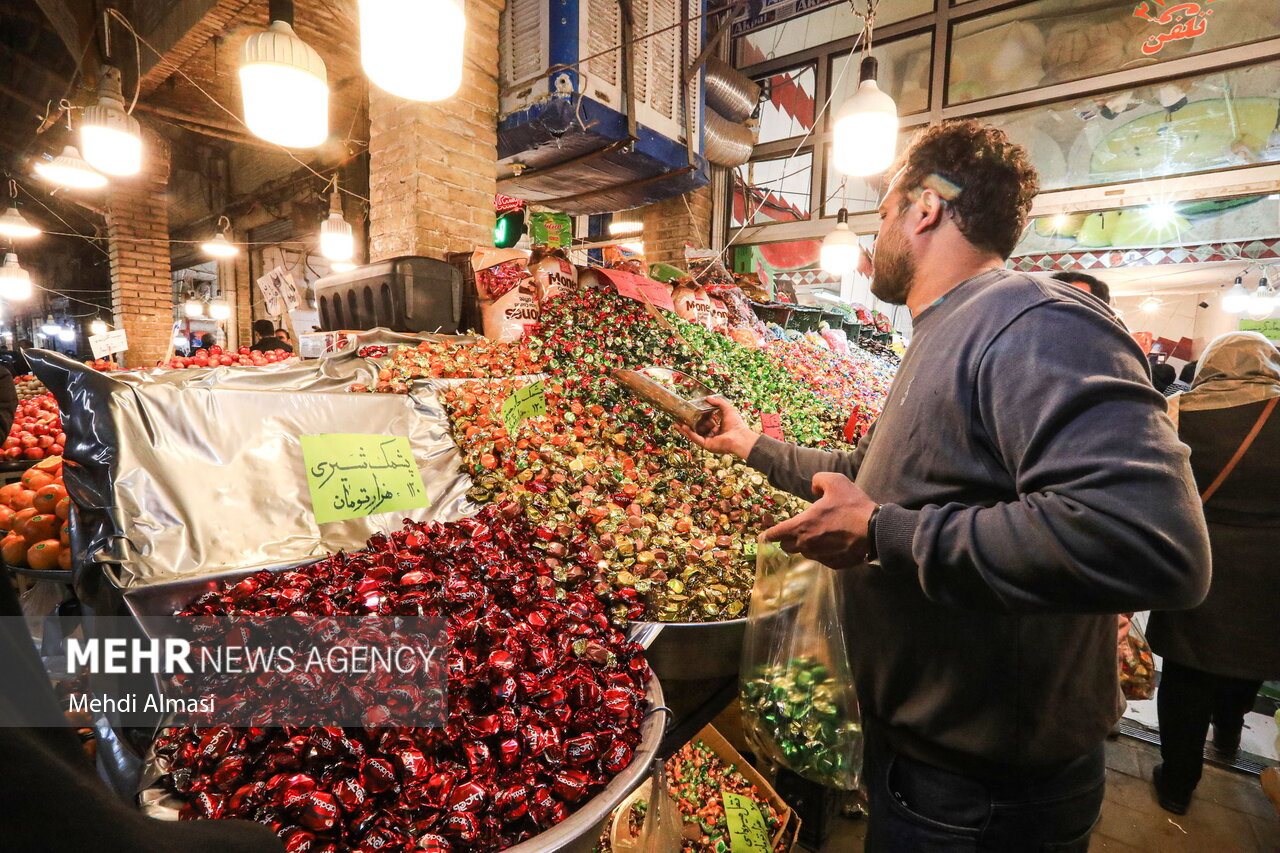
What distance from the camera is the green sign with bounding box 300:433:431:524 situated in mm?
1300

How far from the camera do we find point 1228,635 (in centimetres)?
262

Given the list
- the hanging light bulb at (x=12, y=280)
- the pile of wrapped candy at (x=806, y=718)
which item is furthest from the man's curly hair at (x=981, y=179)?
the hanging light bulb at (x=12, y=280)

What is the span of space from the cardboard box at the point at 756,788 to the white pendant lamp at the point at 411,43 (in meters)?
2.53

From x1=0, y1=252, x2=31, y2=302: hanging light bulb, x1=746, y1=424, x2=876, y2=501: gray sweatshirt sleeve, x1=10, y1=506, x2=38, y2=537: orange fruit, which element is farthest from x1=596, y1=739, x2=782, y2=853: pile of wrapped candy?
x1=0, y1=252, x2=31, y2=302: hanging light bulb

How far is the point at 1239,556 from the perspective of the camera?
8.57 feet

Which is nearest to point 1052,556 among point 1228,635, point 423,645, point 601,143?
point 423,645

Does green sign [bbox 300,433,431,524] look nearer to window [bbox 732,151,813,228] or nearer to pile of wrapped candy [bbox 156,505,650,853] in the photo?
pile of wrapped candy [bbox 156,505,650,853]

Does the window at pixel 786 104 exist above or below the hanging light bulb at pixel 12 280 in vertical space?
above

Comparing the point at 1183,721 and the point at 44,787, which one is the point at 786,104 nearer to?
the point at 1183,721

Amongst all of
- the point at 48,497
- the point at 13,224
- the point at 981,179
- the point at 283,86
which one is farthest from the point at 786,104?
the point at 13,224

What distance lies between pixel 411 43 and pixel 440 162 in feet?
5.81

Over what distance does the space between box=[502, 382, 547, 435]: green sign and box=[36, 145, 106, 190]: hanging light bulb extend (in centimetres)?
653

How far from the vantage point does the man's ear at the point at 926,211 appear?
4.07 ft

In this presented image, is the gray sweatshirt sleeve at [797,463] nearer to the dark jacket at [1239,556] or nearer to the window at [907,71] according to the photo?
the dark jacket at [1239,556]
